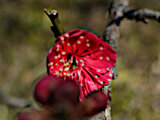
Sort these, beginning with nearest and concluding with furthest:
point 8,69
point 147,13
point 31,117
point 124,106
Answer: point 31,117
point 147,13
point 124,106
point 8,69

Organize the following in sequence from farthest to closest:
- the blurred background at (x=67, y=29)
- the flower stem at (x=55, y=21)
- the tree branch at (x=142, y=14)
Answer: the blurred background at (x=67, y=29), the tree branch at (x=142, y=14), the flower stem at (x=55, y=21)

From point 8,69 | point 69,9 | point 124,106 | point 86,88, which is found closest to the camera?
point 86,88

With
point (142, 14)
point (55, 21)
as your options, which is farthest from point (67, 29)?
point (55, 21)

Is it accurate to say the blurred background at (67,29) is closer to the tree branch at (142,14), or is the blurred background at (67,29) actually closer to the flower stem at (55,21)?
the tree branch at (142,14)

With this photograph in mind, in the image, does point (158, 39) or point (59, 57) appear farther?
point (158, 39)

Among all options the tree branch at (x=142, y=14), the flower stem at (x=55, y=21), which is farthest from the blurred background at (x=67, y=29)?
the flower stem at (x=55, y=21)

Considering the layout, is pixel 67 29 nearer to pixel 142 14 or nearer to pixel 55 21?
pixel 142 14

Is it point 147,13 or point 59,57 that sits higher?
point 147,13

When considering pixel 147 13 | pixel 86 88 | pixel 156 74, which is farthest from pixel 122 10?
pixel 156 74

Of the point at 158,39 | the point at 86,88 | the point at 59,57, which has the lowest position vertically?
the point at 158,39

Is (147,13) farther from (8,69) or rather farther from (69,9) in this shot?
(69,9)
